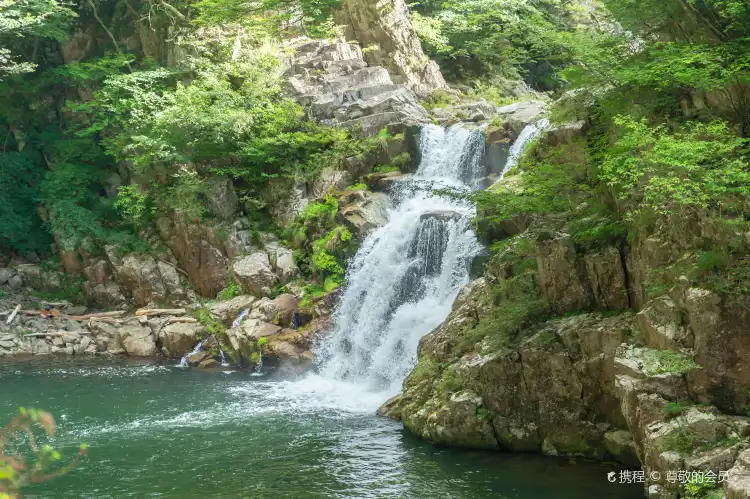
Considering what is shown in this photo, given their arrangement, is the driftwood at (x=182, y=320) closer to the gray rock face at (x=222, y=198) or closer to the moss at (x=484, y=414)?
the gray rock face at (x=222, y=198)

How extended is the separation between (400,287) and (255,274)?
5735 millimetres

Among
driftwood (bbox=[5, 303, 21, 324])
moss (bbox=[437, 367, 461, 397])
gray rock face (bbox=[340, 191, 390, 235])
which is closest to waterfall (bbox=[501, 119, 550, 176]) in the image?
gray rock face (bbox=[340, 191, 390, 235])

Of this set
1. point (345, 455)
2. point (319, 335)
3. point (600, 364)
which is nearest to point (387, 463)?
point (345, 455)

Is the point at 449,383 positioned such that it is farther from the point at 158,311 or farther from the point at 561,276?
the point at 158,311

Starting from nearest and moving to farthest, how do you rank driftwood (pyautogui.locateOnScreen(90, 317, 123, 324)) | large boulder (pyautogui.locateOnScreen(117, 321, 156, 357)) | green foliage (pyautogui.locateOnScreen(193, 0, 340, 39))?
green foliage (pyautogui.locateOnScreen(193, 0, 340, 39))
large boulder (pyautogui.locateOnScreen(117, 321, 156, 357))
driftwood (pyautogui.locateOnScreen(90, 317, 123, 324))

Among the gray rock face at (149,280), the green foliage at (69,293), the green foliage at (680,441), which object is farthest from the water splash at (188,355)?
the green foliage at (680,441)

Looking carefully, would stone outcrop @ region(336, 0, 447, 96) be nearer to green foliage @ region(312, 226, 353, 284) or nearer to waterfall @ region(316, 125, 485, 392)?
waterfall @ region(316, 125, 485, 392)

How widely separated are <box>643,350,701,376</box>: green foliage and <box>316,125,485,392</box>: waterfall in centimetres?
756

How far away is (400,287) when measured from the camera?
1827 centimetres

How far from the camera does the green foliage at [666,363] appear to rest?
352 inches

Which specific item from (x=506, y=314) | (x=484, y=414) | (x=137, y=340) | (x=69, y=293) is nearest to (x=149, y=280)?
(x=137, y=340)

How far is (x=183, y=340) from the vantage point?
21.2 metres

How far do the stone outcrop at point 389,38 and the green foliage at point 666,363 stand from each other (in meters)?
19.2

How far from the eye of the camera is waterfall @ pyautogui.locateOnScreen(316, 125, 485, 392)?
16906 millimetres
